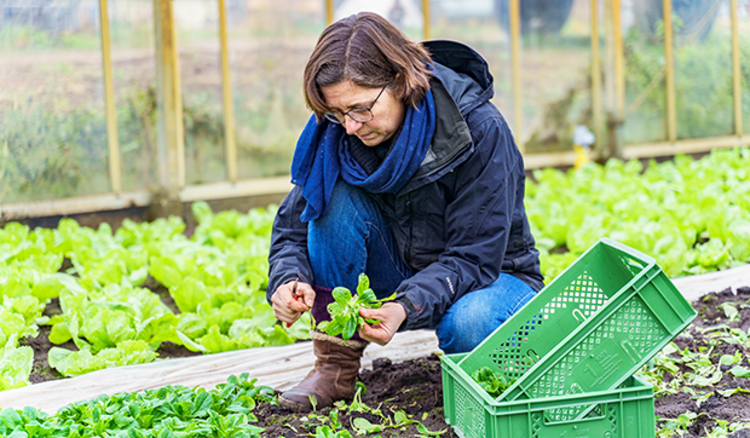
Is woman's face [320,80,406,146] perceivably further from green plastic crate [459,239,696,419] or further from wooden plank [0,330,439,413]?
wooden plank [0,330,439,413]

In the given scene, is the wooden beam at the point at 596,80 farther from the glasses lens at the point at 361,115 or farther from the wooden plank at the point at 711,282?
the glasses lens at the point at 361,115

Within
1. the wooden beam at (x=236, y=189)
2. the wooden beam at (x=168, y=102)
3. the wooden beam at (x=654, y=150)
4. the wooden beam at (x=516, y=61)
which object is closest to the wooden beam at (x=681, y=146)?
the wooden beam at (x=654, y=150)

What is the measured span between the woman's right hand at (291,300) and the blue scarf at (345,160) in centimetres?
21

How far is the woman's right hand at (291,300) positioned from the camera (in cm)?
184

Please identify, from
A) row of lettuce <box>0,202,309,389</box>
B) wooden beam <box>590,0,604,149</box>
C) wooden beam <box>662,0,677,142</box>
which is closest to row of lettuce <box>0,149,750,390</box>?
row of lettuce <box>0,202,309,389</box>

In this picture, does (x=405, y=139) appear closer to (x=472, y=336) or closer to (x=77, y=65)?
(x=472, y=336)

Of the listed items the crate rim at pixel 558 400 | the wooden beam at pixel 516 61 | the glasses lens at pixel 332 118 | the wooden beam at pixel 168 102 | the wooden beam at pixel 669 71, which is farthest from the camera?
the wooden beam at pixel 669 71

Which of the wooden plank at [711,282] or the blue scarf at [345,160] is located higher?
the blue scarf at [345,160]

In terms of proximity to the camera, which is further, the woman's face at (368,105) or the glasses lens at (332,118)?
the glasses lens at (332,118)

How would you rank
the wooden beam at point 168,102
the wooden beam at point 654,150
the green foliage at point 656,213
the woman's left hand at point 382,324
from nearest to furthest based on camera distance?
the woman's left hand at point 382,324
the green foliage at point 656,213
the wooden beam at point 168,102
the wooden beam at point 654,150

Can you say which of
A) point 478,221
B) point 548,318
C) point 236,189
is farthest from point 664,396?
point 236,189

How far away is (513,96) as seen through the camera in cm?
555

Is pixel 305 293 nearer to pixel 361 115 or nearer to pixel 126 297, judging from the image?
pixel 361 115

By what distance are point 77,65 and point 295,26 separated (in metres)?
1.40
